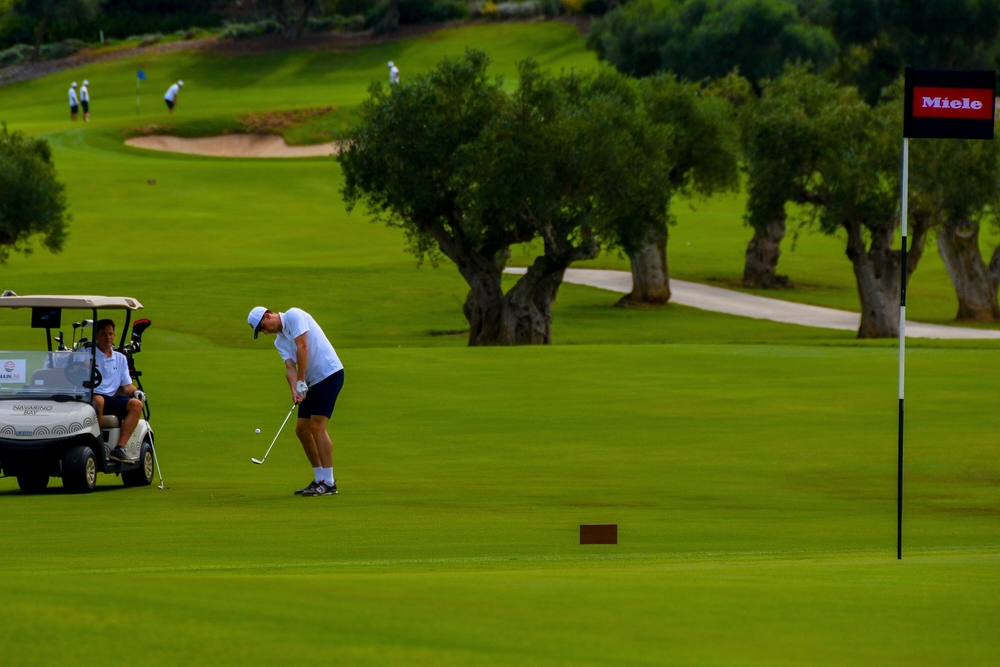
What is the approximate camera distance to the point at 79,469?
14.4m

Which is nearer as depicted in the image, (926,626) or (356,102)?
(926,626)

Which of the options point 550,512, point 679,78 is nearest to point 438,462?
point 550,512

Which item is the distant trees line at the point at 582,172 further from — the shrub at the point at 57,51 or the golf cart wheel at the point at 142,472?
the shrub at the point at 57,51

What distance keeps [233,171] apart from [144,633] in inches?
2605

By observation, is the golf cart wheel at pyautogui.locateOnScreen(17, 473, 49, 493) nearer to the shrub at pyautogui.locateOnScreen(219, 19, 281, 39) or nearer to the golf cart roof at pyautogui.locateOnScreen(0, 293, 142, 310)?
the golf cart roof at pyautogui.locateOnScreen(0, 293, 142, 310)

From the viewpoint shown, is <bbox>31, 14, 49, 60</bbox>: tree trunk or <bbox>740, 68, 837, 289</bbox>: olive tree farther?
<bbox>31, 14, 49, 60</bbox>: tree trunk

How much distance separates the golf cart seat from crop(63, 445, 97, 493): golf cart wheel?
0.71 m

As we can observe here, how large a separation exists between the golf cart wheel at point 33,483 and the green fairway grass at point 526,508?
0.21 m

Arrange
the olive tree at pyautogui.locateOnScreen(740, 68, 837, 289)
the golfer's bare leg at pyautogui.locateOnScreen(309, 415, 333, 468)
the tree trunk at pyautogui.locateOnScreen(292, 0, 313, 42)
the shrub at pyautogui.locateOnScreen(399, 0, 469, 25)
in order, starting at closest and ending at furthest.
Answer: the golfer's bare leg at pyautogui.locateOnScreen(309, 415, 333, 468) < the olive tree at pyautogui.locateOnScreen(740, 68, 837, 289) < the tree trunk at pyautogui.locateOnScreen(292, 0, 313, 42) < the shrub at pyautogui.locateOnScreen(399, 0, 469, 25)

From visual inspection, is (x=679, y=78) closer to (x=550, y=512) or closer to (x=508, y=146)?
(x=508, y=146)

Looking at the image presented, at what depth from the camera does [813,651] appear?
5.71 m

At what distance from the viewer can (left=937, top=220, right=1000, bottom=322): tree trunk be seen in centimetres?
4803

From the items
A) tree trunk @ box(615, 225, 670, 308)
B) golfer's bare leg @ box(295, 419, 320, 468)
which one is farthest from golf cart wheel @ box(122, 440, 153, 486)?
tree trunk @ box(615, 225, 670, 308)

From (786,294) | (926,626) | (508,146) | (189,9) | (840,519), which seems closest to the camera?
(926,626)
